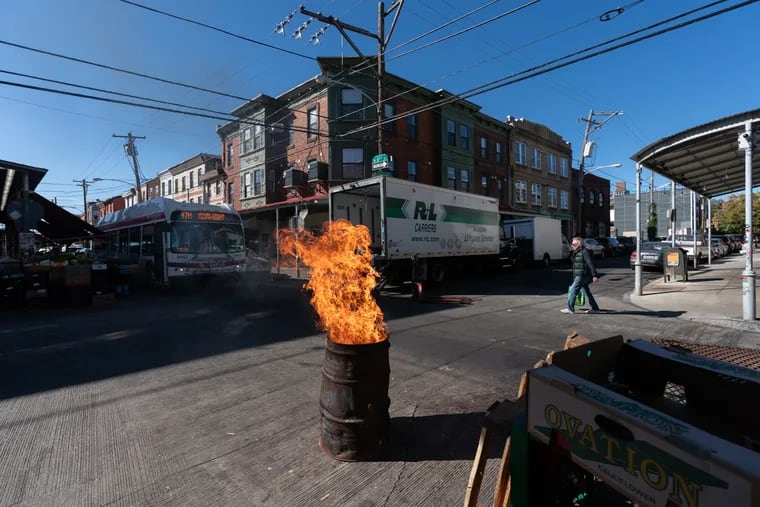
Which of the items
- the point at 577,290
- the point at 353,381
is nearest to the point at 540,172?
the point at 577,290

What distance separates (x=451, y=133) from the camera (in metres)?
28.4

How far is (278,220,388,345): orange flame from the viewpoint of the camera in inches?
140

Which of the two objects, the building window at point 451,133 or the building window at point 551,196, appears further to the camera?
the building window at point 551,196

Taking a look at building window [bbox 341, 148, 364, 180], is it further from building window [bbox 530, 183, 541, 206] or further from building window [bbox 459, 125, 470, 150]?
building window [bbox 530, 183, 541, 206]

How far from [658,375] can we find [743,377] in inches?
17.1

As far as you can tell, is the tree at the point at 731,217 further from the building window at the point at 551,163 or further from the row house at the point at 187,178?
the row house at the point at 187,178

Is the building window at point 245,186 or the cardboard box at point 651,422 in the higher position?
the building window at point 245,186

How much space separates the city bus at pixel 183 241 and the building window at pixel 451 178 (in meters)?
16.6

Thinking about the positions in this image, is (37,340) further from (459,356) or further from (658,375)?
(658,375)

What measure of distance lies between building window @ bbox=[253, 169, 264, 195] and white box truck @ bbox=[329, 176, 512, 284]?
14422 mm

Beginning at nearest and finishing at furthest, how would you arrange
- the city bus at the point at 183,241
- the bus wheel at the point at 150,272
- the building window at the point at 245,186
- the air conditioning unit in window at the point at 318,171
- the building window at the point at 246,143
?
1. the city bus at the point at 183,241
2. the bus wheel at the point at 150,272
3. the air conditioning unit in window at the point at 318,171
4. the building window at the point at 245,186
5. the building window at the point at 246,143

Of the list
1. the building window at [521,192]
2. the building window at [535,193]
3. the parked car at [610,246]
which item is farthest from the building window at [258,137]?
the parked car at [610,246]

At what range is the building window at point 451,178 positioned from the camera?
1093 inches

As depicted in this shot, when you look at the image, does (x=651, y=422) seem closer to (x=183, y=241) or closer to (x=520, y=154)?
(x=183, y=241)
